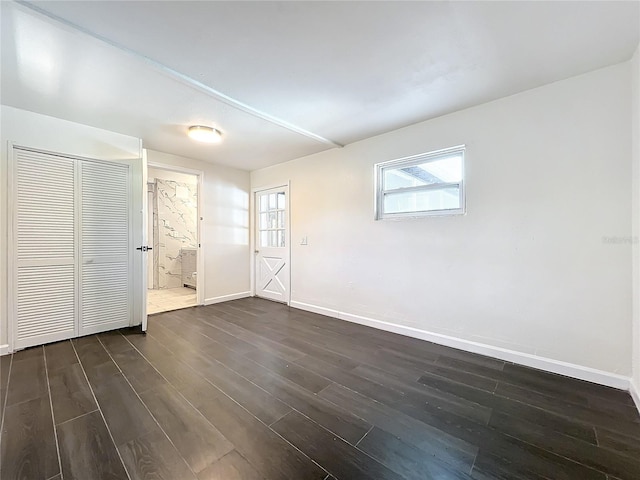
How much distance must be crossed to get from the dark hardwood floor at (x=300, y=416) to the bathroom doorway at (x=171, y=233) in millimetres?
3546

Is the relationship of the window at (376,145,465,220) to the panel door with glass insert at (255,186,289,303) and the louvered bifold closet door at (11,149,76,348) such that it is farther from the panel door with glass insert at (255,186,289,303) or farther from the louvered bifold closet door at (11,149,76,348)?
the louvered bifold closet door at (11,149,76,348)

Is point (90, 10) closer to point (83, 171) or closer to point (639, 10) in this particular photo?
point (83, 171)

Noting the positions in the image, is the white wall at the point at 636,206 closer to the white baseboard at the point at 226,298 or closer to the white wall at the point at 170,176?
the white baseboard at the point at 226,298

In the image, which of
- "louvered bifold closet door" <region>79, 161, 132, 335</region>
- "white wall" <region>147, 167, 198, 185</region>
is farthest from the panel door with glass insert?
"louvered bifold closet door" <region>79, 161, 132, 335</region>

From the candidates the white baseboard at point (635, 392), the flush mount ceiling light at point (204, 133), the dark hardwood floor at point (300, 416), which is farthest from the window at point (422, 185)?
the flush mount ceiling light at point (204, 133)

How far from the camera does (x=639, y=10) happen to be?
→ 4.80ft

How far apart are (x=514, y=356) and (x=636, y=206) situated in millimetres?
1474

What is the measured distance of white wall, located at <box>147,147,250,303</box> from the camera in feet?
14.5

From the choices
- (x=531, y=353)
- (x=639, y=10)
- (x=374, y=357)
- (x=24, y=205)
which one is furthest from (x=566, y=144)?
(x=24, y=205)

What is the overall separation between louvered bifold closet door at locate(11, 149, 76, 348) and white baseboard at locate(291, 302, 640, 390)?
11.1ft

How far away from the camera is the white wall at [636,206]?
1777mm

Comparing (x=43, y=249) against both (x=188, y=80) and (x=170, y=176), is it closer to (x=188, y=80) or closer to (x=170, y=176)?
(x=188, y=80)

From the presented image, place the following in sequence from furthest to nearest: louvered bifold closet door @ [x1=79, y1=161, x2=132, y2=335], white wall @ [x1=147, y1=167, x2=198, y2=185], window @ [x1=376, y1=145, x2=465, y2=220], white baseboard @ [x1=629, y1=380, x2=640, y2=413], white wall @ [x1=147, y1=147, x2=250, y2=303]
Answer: white wall @ [x1=147, y1=167, x2=198, y2=185] → white wall @ [x1=147, y1=147, x2=250, y2=303] → louvered bifold closet door @ [x1=79, y1=161, x2=132, y2=335] → window @ [x1=376, y1=145, x2=465, y2=220] → white baseboard @ [x1=629, y1=380, x2=640, y2=413]

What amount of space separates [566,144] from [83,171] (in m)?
4.80
